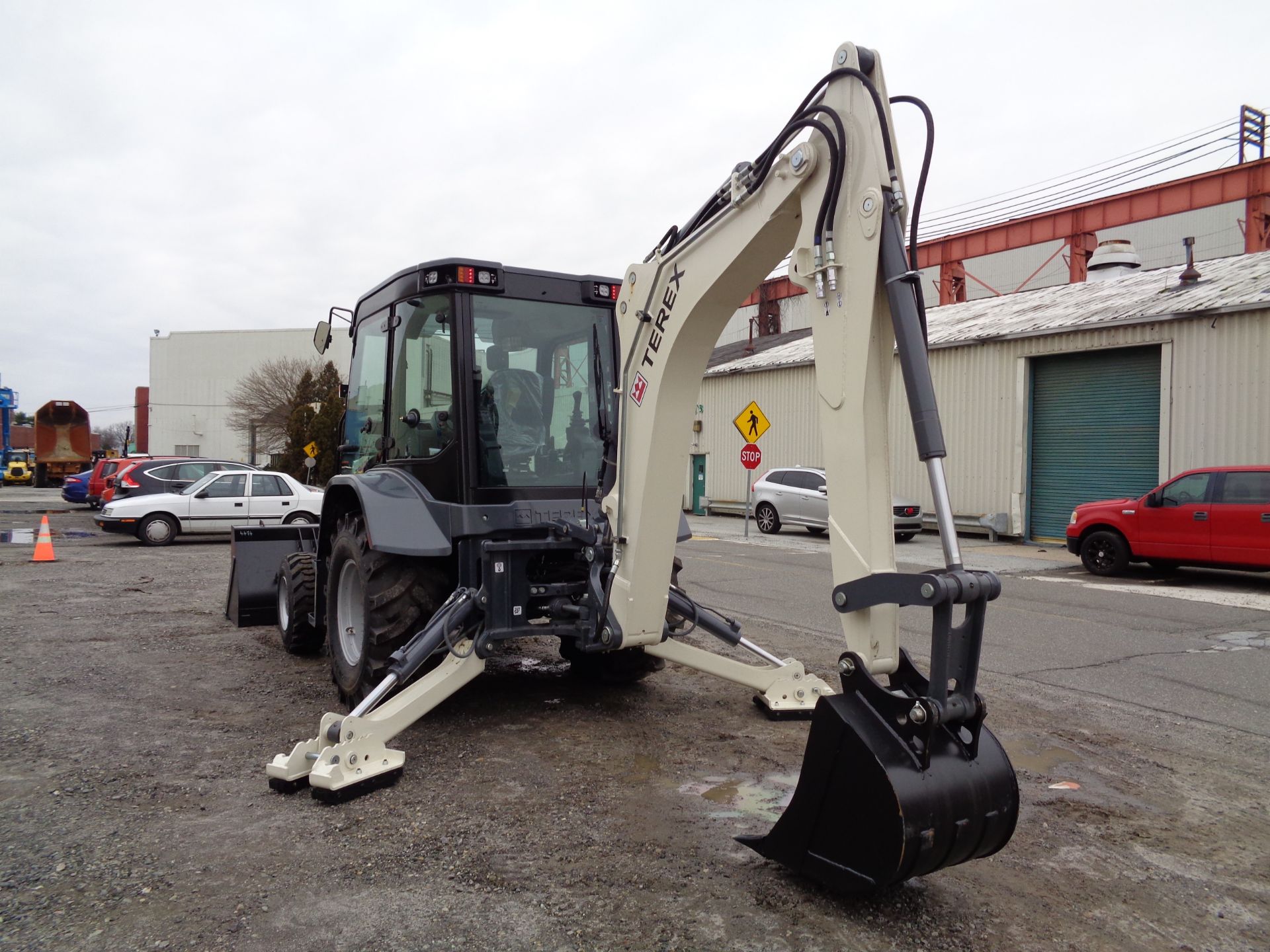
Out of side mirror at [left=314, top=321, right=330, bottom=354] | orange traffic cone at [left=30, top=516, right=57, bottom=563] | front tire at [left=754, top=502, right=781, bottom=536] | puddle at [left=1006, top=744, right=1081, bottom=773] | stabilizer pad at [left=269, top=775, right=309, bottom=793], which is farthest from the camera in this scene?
front tire at [left=754, top=502, right=781, bottom=536]

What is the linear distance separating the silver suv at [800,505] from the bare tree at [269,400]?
1328 inches

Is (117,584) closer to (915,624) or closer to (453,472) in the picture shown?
(453,472)

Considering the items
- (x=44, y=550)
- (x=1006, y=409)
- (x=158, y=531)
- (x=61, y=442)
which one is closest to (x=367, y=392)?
(x=44, y=550)

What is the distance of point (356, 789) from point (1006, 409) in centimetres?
1905

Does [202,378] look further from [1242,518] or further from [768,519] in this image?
[1242,518]

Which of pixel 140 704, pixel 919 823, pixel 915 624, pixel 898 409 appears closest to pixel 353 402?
pixel 140 704

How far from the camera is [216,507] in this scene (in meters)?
18.3

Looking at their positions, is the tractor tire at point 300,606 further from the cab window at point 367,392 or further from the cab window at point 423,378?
the cab window at point 423,378

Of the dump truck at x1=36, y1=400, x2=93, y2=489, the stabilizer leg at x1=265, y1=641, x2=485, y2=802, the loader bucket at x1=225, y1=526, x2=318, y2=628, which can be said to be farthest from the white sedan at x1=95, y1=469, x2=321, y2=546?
the dump truck at x1=36, y1=400, x2=93, y2=489

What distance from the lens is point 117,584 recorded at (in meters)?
11.9

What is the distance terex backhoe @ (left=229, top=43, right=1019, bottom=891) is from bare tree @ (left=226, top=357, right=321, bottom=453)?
46361mm

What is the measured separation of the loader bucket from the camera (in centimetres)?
805

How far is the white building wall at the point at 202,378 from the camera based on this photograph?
203 ft

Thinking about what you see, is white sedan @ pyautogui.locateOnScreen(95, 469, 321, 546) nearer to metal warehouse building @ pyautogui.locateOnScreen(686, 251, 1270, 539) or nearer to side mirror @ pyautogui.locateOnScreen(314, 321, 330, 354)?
Answer: metal warehouse building @ pyautogui.locateOnScreen(686, 251, 1270, 539)
